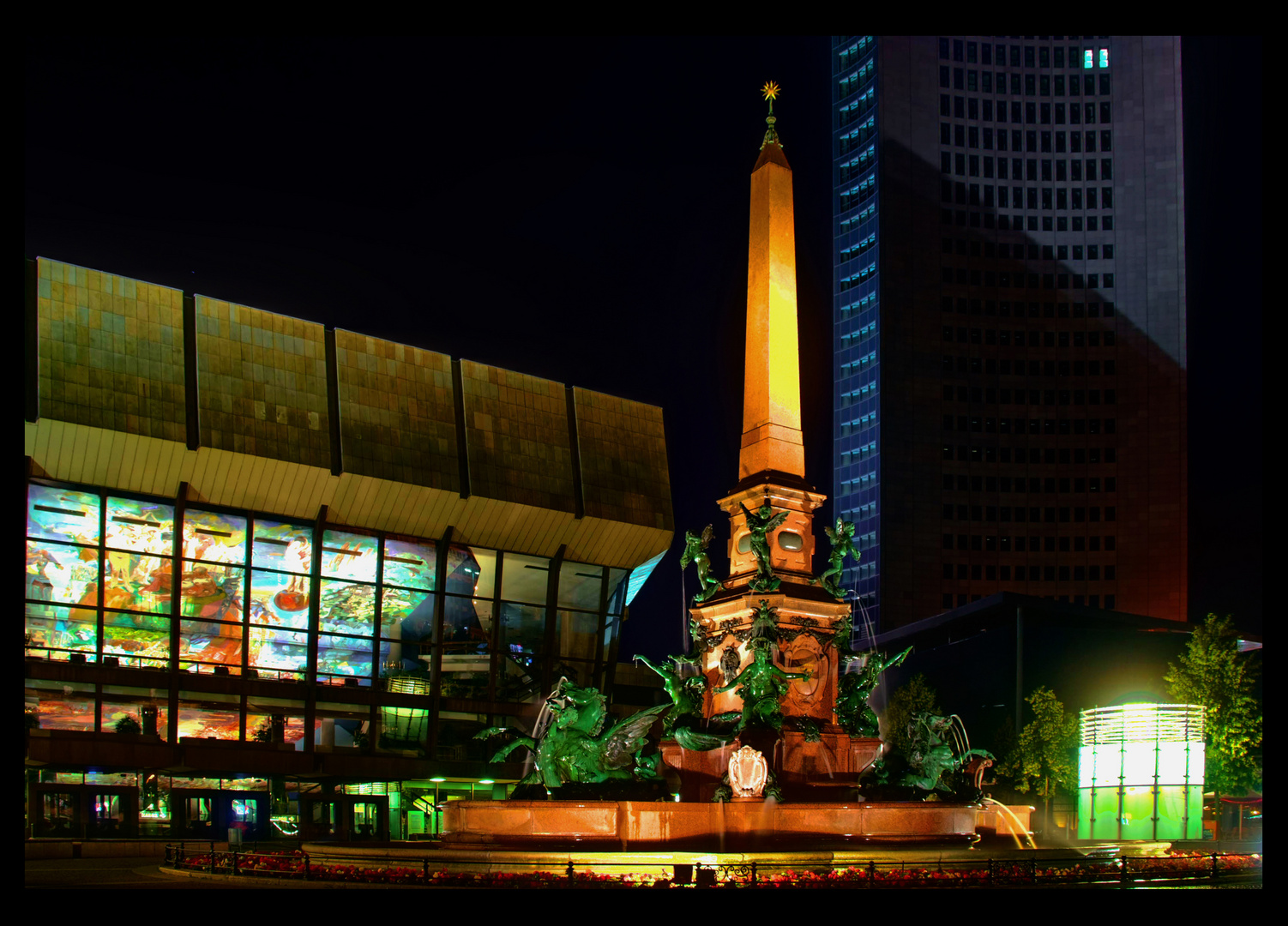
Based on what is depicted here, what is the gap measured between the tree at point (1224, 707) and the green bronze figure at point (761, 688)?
2516 cm

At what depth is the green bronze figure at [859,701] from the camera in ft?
97.1

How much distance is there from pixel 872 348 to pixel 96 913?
363 ft

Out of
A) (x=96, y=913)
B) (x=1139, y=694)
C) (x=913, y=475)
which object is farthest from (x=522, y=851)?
(x=913, y=475)

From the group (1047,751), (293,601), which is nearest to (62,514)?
(293,601)

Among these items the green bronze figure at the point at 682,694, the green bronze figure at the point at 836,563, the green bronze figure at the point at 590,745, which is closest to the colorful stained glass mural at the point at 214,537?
the green bronze figure at the point at 682,694

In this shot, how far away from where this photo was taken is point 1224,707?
47781 mm

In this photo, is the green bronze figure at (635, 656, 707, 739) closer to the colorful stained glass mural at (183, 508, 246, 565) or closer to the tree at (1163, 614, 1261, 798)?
the tree at (1163, 614, 1261, 798)

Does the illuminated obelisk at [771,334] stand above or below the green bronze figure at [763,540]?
above

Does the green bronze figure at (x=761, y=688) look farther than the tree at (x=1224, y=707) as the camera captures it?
No

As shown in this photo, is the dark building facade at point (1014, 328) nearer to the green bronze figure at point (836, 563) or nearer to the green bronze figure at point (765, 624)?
the green bronze figure at point (836, 563)

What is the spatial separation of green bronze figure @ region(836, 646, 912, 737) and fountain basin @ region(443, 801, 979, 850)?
3686 mm

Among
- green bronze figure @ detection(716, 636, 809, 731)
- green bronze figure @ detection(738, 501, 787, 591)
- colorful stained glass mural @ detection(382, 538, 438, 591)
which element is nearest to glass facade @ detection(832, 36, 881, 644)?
colorful stained glass mural @ detection(382, 538, 438, 591)

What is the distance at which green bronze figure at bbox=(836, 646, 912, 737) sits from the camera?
29.6 meters

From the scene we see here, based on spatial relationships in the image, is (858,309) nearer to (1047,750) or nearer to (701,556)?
(1047,750)
